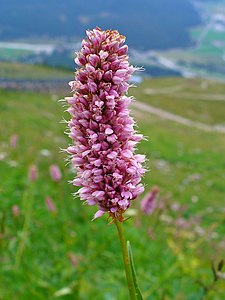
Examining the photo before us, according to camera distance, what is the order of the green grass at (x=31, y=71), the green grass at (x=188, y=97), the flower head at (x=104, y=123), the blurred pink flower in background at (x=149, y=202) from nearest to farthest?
the flower head at (x=104, y=123) < the blurred pink flower in background at (x=149, y=202) < the green grass at (x=31, y=71) < the green grass at (x=188, y=97)

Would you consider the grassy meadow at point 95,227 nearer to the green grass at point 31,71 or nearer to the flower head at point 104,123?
the flower head at point 104,123

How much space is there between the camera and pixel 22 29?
Answer: 570ft

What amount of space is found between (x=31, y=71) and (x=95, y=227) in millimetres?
72987

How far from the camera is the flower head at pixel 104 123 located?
2.67 m

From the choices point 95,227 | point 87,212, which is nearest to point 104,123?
point 95,227

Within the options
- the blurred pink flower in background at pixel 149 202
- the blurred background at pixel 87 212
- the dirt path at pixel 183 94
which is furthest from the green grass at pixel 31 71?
the blurred pink flower in background at pixel 149 202

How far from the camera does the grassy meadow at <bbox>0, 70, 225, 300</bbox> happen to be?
6117 millimetres

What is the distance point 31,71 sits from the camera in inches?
3155

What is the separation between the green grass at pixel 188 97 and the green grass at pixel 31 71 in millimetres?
20939

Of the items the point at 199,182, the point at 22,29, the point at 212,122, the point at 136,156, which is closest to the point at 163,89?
the point at 212,122

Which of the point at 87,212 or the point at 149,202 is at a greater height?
the point at 149,202

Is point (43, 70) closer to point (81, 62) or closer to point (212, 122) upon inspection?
point (212, 122)

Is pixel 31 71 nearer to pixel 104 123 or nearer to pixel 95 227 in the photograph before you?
pixel 95 227

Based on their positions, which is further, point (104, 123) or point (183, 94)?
point (183, 94)
